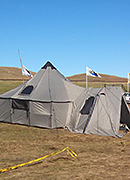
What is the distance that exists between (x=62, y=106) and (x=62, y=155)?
5669mm

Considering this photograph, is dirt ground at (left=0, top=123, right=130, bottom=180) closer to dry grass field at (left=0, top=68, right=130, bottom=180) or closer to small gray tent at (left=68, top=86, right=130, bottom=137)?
dry grass field at (left=0, top=68, right=130, bottom=180)

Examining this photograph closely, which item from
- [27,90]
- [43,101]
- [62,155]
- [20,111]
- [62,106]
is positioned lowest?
[62,155]

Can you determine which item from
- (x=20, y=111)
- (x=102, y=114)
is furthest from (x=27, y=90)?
(x=102, y=114)

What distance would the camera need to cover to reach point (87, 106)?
14438mm

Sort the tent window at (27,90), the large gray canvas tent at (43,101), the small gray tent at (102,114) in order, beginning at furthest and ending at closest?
the tent window at (27,90) < the large gray canvas tent at (43,101) < the small gray tent at (102,114)

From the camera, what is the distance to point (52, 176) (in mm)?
7270

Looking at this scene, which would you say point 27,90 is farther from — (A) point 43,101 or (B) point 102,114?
(B) point 102,114

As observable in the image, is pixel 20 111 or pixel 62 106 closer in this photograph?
pixel 62 106

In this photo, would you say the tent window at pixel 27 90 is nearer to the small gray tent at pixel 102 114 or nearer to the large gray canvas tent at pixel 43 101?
the large gray canvas tent at pixel 43 101

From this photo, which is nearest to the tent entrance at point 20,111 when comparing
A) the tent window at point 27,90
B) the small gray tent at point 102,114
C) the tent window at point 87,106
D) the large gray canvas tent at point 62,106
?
the large gray canvas tent at point 62,106

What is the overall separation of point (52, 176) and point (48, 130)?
7079mm

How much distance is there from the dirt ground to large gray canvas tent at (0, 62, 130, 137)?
2.43 ft

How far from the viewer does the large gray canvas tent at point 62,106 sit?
44.3 feet

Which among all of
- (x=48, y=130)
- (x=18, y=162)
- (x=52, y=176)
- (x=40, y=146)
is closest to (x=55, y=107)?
(x=48, y=130)
